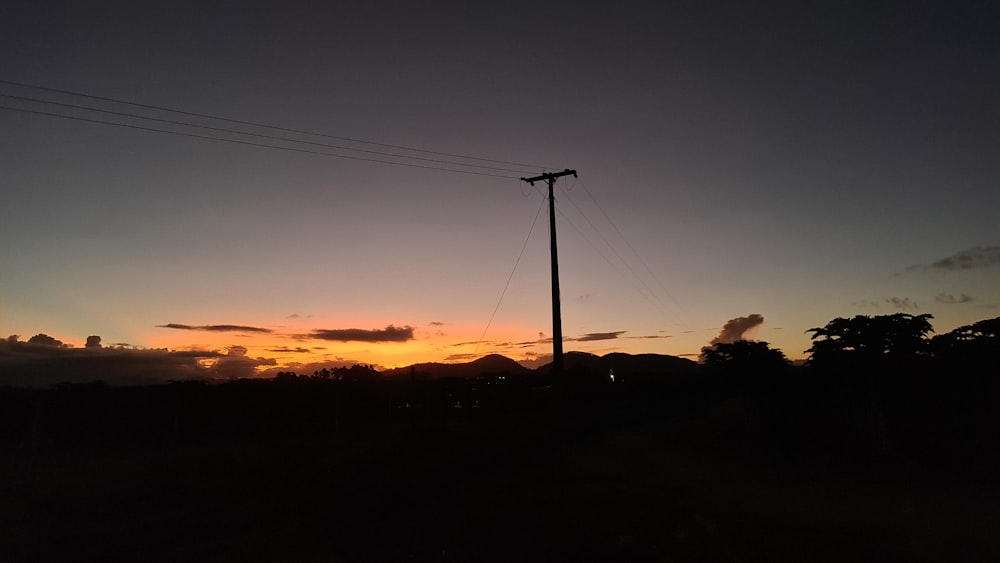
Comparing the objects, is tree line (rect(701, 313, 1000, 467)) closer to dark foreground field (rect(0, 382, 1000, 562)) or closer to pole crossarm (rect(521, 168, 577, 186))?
dark foreground field (rect(0, 382, 1000, 562))

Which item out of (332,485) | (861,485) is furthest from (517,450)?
(861,485)

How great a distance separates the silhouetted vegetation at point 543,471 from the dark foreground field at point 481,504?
0.06 meters

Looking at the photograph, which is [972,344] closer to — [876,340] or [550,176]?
[876,340]

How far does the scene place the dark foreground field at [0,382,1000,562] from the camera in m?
8.64

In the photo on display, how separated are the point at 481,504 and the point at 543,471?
444 centimetres

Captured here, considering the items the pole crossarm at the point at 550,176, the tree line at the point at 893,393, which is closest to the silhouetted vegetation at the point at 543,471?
the tree line at the point at 893,393

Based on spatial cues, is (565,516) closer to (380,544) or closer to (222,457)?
(380,544)

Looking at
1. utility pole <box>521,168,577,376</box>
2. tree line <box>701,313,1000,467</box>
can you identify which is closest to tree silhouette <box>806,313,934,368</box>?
tree line <box>701,313,1000,467</box>

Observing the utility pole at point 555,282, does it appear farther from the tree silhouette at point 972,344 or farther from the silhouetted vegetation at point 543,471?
the tree silhouette at point 972,344

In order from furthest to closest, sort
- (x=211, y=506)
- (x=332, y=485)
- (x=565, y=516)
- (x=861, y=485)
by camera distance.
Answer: (x=861, y=485)
(x=332, y=485)
(x=211, y=506)
(x=565, y=516)

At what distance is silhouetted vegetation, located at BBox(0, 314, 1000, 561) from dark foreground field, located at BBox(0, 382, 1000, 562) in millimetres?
61

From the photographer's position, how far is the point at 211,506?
11305mm

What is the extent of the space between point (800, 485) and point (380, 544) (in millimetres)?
9562

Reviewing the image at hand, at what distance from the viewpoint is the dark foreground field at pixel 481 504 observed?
8641 mm
